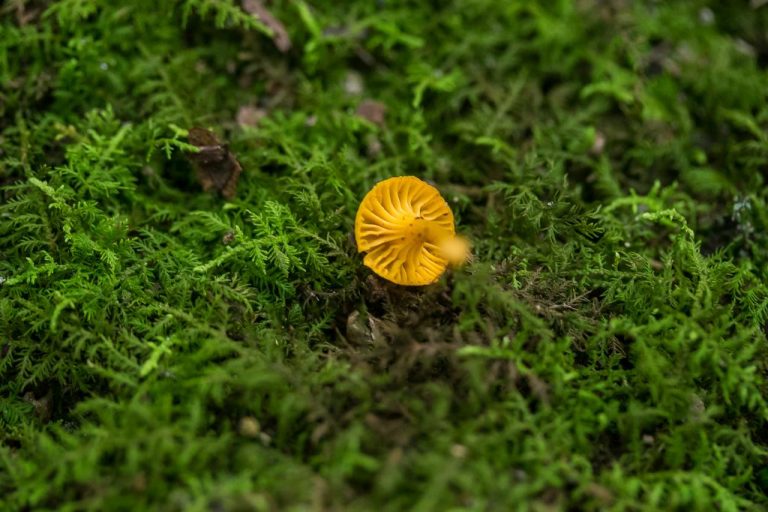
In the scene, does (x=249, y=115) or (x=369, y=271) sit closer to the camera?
(x=369, y=271)

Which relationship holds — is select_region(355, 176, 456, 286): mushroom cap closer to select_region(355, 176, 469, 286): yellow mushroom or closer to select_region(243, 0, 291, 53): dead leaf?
select_region(355, 176, 469, 286): yellow mushroom

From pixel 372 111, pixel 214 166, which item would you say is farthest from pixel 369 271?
pixel 372 111

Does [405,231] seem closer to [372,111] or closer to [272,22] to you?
[372,111]

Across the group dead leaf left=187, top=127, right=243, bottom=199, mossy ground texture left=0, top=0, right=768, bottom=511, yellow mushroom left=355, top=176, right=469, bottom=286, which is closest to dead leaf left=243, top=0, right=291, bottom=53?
mossy ground texture left=0, top=0, right=768, bottom=511

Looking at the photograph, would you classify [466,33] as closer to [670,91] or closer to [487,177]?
[487,177]

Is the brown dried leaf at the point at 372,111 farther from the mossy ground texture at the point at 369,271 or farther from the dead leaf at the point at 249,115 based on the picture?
the dead leaf at the point at 249,115

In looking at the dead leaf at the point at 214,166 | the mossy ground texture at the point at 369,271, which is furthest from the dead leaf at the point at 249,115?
the dead leaf at the point at 214,166

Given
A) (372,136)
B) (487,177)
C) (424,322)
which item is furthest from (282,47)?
(424,322)

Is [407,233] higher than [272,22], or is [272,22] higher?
[272,22]
